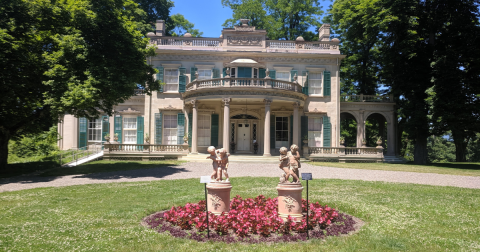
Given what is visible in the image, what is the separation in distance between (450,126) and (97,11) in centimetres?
2486

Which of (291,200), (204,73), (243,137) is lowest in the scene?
(291,200)

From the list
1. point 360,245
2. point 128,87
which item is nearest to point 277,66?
point 128,87

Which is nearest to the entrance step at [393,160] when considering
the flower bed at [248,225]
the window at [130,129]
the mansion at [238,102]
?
the mansion at [238,102]

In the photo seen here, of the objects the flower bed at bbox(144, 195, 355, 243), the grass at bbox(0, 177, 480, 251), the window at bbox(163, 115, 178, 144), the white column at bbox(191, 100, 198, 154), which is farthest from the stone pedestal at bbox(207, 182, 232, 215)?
the window at bbox(163, 115, 178, 144)

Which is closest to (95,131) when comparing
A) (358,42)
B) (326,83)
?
(326,83)

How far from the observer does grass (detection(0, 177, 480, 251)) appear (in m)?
5.76

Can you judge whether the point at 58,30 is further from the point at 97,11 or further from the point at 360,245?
the point at 360,245

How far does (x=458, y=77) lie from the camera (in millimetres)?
22750

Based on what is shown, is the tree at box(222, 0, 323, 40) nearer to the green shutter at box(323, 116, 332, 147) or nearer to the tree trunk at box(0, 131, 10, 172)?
the green shutter at box(323, 116, 332, 147)

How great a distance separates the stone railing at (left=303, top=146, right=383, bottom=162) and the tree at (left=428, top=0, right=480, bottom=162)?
16.0 ft

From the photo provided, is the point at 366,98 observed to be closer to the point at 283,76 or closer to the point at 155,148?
the point at 283,76

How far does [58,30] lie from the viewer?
55.1 ft

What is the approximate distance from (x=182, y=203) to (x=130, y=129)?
20245mm

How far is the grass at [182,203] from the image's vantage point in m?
5.76
